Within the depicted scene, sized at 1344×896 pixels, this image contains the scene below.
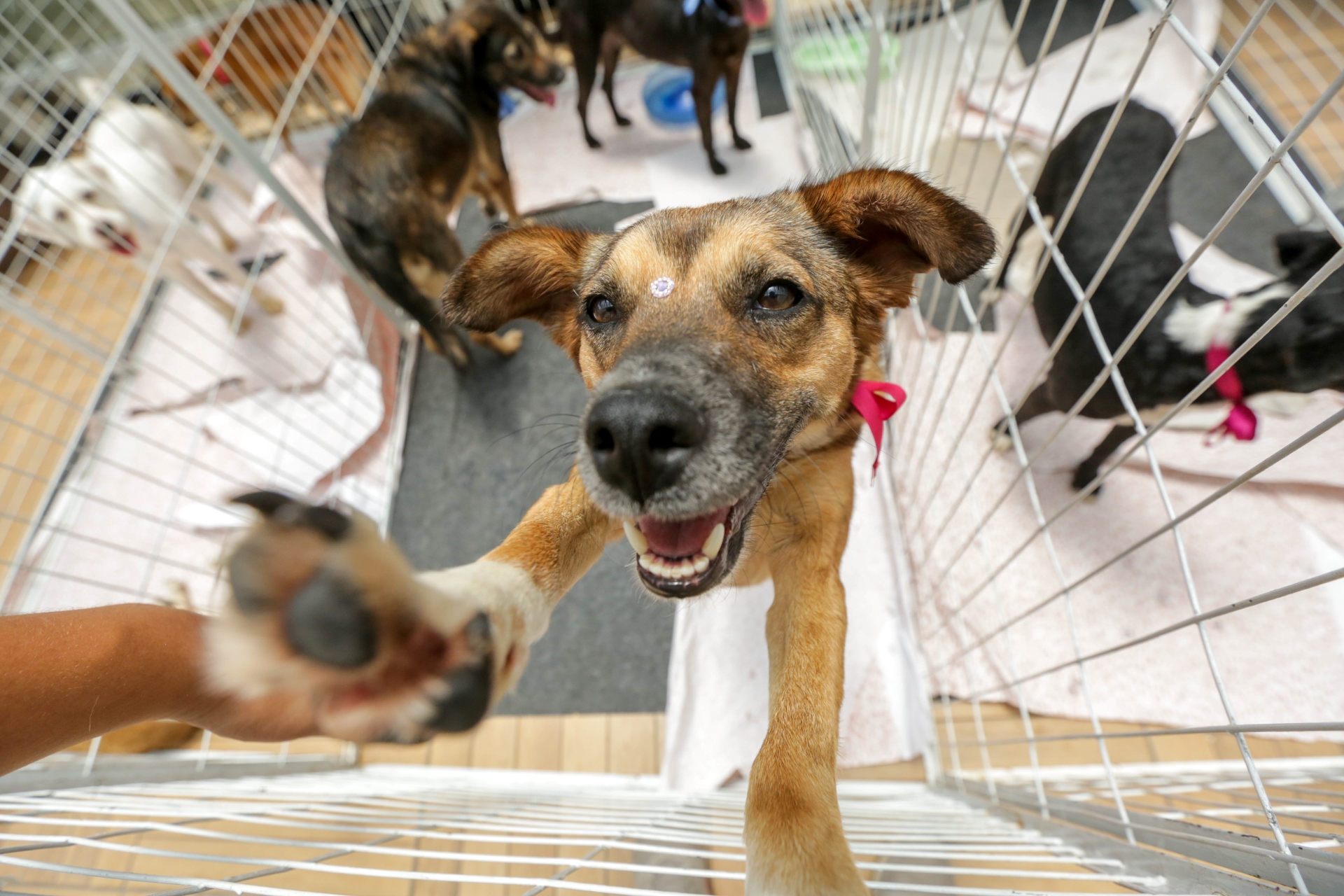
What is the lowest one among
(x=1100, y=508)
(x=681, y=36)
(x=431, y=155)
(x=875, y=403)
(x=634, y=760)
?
(x=634, y=760)

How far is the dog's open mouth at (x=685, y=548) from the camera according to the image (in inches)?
42.1

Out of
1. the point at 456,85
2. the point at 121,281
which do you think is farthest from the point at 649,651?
the point at 121,281

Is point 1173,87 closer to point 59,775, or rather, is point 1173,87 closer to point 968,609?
point 968,609

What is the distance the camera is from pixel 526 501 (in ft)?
8.99

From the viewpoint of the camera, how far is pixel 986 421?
262cm

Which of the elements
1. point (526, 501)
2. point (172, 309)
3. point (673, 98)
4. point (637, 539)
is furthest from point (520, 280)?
point (673, 98)

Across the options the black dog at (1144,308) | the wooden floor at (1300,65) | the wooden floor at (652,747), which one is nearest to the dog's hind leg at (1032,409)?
the black dog at (1144,308)

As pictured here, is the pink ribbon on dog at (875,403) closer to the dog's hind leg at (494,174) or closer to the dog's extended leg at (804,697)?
the dog's extended leg at (804,697)

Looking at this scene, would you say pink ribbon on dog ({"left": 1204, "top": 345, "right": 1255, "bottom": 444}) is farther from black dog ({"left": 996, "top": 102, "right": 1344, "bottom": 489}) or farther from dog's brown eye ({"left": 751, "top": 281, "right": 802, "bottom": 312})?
dog's brown eye ({"left": 751, "top": 281, "right": 802, "bottom": 312})

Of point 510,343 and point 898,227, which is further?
point 510,343

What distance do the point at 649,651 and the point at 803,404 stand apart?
1.58 metres

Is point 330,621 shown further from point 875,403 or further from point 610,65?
point 610,65

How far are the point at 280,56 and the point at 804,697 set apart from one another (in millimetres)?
4406

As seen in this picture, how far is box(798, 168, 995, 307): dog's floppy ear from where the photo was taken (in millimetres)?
1150
